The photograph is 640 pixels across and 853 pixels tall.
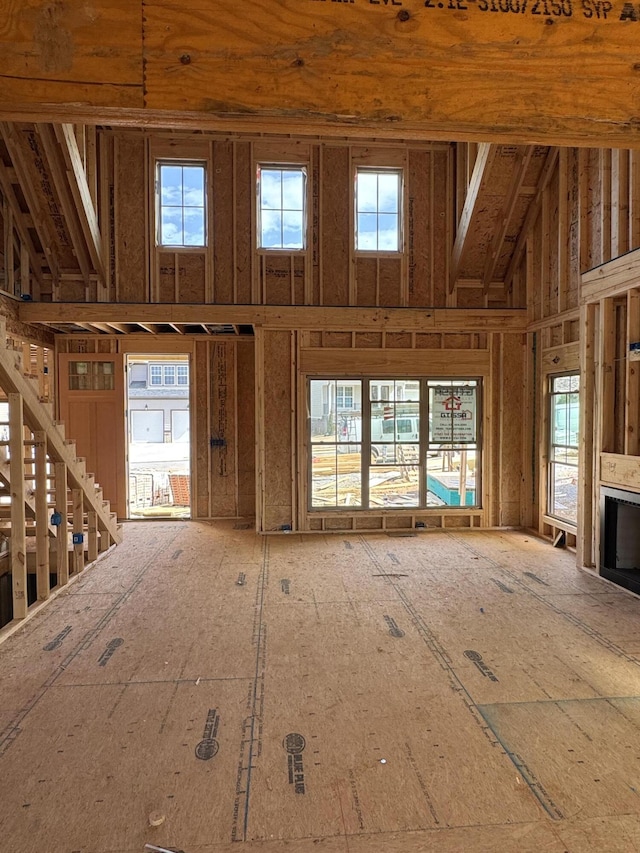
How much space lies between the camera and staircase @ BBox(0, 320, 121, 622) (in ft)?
14.5

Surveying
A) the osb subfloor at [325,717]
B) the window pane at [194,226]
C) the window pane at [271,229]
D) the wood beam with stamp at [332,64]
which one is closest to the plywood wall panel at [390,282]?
the window pane at [271,229]

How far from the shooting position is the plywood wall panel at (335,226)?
25.2 feet

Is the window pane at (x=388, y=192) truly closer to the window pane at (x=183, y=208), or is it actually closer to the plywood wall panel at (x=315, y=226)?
the plywood wall panel at (x=315, y=226)

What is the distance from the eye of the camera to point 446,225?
7.90m

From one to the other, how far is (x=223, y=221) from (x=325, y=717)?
7.07 m

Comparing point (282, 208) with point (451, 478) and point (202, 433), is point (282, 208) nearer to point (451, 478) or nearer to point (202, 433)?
point (202, 433)

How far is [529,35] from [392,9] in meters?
0.48

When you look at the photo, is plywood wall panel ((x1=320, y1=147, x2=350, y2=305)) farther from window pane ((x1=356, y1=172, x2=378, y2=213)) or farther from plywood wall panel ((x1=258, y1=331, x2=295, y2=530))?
plywood wall panel ((x1=258, y1=331, x2=295, y2=530))

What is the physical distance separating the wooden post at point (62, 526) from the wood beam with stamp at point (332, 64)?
4356 mm

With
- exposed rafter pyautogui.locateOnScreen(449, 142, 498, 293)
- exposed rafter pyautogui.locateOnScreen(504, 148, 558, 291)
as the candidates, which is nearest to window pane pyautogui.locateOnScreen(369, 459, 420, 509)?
exposed rafter pyautogui.locateOnScreen(449, 142, 498, 293)

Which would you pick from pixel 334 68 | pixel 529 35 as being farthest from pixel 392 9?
pixel 529 35

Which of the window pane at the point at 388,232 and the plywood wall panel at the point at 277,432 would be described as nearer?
the plywood wall panel at the point at 277,432

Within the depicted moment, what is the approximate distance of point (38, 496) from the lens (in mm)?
4852

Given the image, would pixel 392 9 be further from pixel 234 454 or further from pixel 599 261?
pixel 234 454
